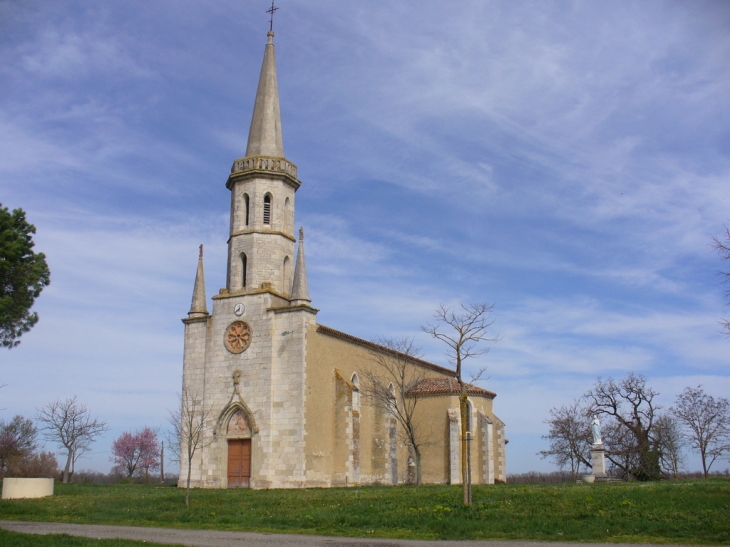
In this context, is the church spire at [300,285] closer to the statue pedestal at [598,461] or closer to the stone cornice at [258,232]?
the stone cornice at [258,232]

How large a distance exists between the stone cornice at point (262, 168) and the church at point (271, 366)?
0.20ft

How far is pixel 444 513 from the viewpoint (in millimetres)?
21062

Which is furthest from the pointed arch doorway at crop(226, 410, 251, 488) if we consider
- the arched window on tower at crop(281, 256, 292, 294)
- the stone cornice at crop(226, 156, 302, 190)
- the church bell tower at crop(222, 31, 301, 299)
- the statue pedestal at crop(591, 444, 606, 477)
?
the statue pedestal at crop(591, 444, 606, 477)

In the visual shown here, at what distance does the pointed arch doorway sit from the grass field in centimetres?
734

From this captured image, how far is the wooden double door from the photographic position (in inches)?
1415

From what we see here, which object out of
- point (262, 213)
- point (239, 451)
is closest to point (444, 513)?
point (239, 451)

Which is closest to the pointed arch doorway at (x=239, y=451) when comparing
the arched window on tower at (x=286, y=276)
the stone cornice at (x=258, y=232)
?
the arched window on tower at (x=286, y=276)

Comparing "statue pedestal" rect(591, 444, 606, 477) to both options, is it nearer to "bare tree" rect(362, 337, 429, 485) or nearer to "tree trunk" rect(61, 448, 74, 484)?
"bare tree" rect(362, 337, 429, 485)

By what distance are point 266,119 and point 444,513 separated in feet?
88.6

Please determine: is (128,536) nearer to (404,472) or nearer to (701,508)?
(701,508)

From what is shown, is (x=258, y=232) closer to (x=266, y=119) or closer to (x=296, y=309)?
(x=296, y=309)

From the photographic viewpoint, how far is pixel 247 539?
17.6 metres

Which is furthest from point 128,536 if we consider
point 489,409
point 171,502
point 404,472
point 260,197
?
point 489,409

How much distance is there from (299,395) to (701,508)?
66.6 feet
